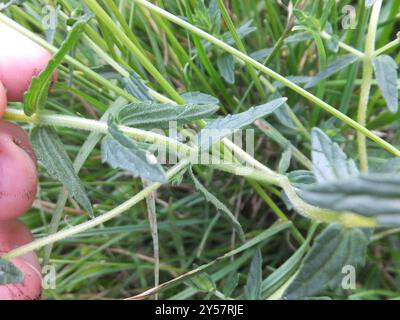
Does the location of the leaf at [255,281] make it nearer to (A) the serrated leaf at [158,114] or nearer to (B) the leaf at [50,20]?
(A) the serrated leaf at [158,114]

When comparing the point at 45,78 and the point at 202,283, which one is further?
the point at 202,283

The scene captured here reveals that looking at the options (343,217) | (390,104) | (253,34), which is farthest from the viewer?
(253,34)

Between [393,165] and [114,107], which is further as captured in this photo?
[114,107]

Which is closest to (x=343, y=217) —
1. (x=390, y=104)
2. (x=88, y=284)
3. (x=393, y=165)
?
(x=393, y=165)

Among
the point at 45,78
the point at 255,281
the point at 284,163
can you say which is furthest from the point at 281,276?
the point at 45,78

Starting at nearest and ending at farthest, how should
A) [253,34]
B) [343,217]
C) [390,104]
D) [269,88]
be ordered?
[343,217] < [390,104] < [269,88] < [253,34]

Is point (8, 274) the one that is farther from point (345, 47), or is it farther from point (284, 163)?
point (345, 47)
